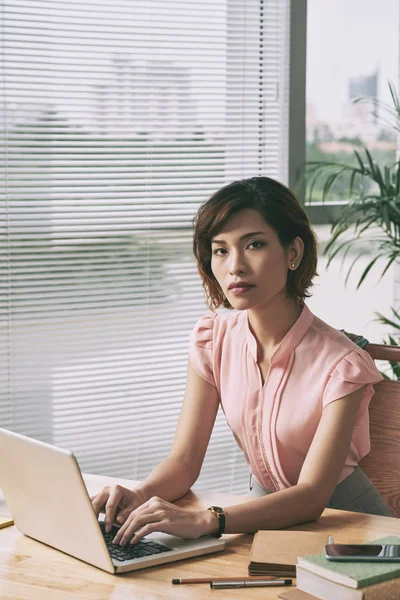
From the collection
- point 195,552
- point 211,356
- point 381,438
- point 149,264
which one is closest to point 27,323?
point 149,264

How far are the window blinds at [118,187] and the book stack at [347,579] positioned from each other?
1.73 m

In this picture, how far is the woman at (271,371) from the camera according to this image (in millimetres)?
1809

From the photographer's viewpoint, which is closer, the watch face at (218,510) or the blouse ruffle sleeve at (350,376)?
the watch face at (218,510)

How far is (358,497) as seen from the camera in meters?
1.94

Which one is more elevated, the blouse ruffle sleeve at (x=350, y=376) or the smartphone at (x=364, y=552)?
the blouse ruffle sleeve at (x=350, y=376)

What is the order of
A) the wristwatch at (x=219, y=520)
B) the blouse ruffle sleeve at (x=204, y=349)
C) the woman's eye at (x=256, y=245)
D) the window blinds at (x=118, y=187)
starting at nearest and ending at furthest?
the wristwatch at (x=219, y=520) < the woman's eye at (x=256, y=245) < the blouse ruffle sleeve at (x=204, y=349) < the window blinds at (x=118, y=187)

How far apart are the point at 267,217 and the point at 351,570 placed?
0.89 m

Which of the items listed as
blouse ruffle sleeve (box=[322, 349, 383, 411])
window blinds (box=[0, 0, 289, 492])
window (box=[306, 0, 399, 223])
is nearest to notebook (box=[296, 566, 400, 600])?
blouse ruffle sleeve (box=[322, 349, 383, 411])

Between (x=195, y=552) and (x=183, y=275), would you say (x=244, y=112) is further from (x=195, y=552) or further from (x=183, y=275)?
(x=195, y=552)

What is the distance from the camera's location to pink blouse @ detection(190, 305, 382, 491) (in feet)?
6.06

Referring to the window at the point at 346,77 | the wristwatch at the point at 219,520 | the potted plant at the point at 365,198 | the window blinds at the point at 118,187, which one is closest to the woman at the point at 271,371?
the wristwatch at the point at 219,520

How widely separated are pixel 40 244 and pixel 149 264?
1.38 feet

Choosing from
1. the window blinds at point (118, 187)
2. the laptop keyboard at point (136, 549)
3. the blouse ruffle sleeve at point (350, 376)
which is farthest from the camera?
the window blinds at point (118, 187)

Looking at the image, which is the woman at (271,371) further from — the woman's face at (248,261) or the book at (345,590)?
the book at (345,590)
